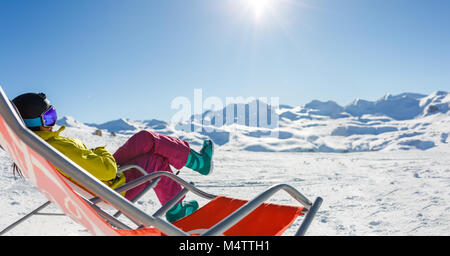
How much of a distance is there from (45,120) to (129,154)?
761mm

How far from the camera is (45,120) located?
1506 millimetres

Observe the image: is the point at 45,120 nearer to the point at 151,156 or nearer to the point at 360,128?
the point at 151,156

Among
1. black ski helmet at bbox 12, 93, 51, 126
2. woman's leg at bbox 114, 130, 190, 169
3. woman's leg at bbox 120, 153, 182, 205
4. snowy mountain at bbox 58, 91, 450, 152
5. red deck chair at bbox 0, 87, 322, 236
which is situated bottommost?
snowy mountain at bbox 58, 91, 450, 152

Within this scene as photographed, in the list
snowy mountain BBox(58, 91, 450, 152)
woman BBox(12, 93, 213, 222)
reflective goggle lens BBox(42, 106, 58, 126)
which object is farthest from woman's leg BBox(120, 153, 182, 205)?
snowy mountain BBox(58, 91, 450, 152)

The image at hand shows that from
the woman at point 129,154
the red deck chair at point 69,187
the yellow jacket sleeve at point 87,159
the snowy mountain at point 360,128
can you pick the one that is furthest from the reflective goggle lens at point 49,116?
the snowy mountain at point 360,128

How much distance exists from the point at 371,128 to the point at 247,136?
7632cm

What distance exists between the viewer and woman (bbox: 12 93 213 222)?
1.47 m

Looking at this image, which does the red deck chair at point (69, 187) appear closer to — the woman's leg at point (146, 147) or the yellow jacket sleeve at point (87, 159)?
the yellow jacket sleeve at point (87, 159)

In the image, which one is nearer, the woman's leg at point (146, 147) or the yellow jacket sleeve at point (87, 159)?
the yellow jacket sleeve at point (87, 159)

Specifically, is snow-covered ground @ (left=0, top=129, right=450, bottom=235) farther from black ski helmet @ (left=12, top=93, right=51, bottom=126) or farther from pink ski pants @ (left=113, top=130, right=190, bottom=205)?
black ski helmet @ (left=12, top=93, right=51, bottom=126)

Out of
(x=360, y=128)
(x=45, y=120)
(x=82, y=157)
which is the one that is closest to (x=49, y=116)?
(x=45, y=120)

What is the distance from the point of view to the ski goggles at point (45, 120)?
4.80 feet

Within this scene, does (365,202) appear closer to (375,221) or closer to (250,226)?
(375,221)
